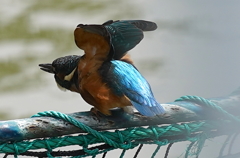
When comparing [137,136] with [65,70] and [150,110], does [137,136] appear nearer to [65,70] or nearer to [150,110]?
[150,110]

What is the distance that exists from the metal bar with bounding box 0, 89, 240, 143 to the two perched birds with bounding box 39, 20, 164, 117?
0.03 m

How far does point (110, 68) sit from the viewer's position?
77 cm

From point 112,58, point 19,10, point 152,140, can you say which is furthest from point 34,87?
point 152,140

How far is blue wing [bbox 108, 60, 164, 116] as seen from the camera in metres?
0.73

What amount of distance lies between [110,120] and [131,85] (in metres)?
0.09

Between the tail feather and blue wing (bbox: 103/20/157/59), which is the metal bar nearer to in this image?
the tail feather

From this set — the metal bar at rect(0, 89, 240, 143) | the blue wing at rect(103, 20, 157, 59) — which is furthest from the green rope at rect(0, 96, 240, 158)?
the blue wing at rect(103, 20, 157, 59)

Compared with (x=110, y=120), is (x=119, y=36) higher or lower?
higher

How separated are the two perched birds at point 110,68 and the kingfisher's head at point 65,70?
3 cm

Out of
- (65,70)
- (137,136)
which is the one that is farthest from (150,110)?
(65,70)

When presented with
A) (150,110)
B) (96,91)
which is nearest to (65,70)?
(96,91)

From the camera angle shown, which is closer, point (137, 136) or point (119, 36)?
point (137, 136)

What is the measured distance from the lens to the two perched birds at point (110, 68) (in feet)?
2.43

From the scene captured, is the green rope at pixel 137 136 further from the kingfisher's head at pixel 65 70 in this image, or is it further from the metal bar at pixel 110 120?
the kingfisher's head at pixel 65 70
